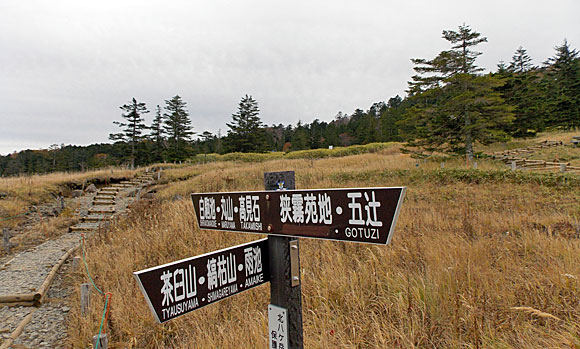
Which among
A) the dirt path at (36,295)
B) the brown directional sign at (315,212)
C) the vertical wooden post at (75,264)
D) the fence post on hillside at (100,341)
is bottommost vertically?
the dirt path at (36,295)

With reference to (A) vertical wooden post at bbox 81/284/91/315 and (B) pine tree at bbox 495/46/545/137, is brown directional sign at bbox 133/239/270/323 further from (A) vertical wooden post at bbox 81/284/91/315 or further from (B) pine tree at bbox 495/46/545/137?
(B) pine tree at bbox 495/46/545/137

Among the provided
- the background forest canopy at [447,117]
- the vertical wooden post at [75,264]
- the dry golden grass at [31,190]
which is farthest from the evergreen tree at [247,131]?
the vertical wooden post at [75,264]

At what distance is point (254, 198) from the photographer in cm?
171

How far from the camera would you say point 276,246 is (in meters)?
1.62

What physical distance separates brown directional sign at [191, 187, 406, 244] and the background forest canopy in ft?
63.5

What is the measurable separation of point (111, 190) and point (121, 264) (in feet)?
44.9

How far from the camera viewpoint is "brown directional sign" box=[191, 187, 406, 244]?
1.18 m

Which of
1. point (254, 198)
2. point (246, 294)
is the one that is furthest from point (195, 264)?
point (246, 294)

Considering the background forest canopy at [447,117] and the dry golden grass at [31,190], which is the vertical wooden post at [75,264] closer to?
the dry golden grass at [31,190]

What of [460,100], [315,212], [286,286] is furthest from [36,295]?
[460,100]

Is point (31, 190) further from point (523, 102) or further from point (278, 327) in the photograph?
point (523, 102)

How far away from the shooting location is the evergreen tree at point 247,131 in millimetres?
42938

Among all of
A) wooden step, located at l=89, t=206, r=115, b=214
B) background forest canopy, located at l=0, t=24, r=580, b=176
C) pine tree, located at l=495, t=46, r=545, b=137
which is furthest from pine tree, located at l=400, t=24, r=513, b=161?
wooden step, located at l=89, t=206, r=115, b=214

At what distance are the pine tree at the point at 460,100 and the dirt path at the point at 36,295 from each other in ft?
65.0
